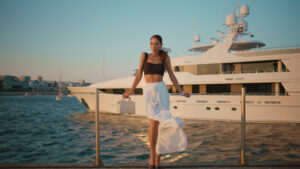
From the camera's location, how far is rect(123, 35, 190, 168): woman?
2330mm

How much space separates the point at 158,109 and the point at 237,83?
11.1 meters

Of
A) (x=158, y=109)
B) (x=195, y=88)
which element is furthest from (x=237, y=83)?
(x=158, y=109)

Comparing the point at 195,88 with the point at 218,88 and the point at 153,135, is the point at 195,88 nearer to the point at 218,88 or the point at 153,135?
the point at 218,88

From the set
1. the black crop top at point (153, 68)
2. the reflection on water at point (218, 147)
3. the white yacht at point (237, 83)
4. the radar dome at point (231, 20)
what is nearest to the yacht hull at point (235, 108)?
the white yacht at point (237, 83)

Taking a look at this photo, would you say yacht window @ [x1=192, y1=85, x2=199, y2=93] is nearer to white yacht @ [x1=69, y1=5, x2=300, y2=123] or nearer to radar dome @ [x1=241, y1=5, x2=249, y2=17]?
white yacht @ [x1=69, y1=5, x2=300, y2=123]

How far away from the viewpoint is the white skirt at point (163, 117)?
2316mm

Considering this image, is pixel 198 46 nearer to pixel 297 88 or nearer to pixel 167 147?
pixel 297 88

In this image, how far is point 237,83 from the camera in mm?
12133

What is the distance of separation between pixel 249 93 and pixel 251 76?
1012 mm

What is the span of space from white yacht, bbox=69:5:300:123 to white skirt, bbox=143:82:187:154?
10.4m

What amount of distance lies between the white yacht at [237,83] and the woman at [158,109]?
34.0 ft

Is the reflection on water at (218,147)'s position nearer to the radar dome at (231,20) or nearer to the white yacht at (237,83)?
the white yacht at (237,83)

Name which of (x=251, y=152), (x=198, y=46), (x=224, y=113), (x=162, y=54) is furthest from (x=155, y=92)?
(x=198, y=46)

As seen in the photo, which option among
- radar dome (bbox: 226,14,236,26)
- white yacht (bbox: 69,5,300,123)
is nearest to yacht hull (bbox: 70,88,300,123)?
white yacht (bbox: 69,5,300,123)
